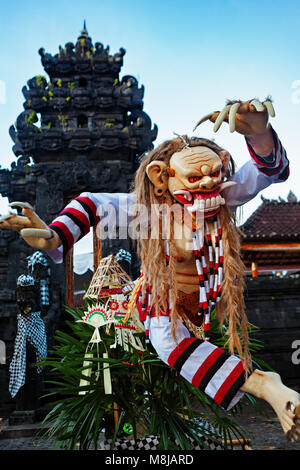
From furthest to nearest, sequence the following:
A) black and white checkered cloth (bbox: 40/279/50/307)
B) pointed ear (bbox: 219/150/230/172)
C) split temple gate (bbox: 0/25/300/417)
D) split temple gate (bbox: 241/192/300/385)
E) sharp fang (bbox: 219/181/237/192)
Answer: split temple gate (bbox: 0/25/300/417) < black and white checkered cloth (bbox: 40/279/50/307) < split temple gate (bbox: 241/192/300/385) < pointed ear (bbox: 219/150/230/172) < sharp fang (bbox: 219/181/237/192)

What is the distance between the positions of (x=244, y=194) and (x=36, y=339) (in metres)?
4.04

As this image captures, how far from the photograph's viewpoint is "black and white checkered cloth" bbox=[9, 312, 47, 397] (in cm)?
522

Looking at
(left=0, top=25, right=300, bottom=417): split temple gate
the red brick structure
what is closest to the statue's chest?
(left=0, top=25, right=300, bottom=417): split temple gate

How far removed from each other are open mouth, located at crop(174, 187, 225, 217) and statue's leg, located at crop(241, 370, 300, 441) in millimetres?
811

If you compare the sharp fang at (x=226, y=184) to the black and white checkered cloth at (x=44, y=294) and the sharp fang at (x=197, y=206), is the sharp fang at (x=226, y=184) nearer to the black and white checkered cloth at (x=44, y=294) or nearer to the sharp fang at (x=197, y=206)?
the sharp fang at (x=197, y=206)

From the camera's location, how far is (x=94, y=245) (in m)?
9.31

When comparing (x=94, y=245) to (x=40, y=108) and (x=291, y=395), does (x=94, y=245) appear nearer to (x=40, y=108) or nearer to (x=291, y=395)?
(x=40, y=108)

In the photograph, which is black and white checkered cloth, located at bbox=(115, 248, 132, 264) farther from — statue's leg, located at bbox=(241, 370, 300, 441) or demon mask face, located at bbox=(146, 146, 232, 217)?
statue's leg, located at bbox=(241, 370, 300, 441)

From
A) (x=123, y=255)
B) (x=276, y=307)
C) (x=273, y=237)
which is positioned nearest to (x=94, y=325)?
(x=276, y=307)

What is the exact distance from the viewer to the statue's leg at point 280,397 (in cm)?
163

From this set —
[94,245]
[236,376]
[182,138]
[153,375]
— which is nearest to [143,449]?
[153,375]

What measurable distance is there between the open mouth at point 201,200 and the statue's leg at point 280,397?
31.9 inches

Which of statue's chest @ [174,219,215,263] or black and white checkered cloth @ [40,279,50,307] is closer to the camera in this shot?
statue's chest @ [174,219,215,263]

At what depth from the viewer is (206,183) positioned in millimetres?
2086
